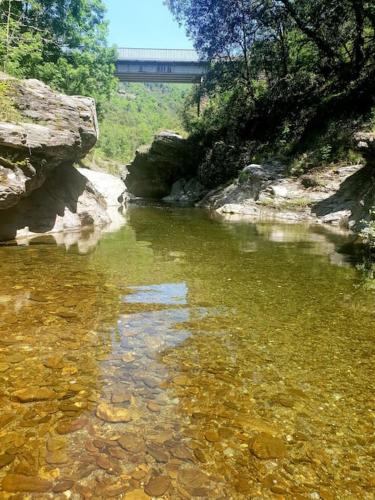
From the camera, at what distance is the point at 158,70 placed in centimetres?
5088

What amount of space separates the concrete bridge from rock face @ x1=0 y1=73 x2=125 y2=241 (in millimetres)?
39498

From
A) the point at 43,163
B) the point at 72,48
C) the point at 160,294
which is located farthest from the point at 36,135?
the point at 72,48

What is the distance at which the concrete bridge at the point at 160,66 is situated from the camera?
5034cm

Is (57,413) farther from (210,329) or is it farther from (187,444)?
(210,329)

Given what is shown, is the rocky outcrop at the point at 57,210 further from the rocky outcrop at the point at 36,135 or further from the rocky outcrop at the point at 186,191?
the rocky outcrop at the point at 186,191

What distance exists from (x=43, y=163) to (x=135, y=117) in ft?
412

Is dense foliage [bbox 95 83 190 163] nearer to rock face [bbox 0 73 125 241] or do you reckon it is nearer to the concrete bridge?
the concrete bridge

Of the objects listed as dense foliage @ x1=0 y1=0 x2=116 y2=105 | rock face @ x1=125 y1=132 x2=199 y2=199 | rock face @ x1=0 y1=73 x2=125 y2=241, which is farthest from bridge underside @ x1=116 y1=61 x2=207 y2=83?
rock face @ x1=0 y1=73 x2=125 y2=241

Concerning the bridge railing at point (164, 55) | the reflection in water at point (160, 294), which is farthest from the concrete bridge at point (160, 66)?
the reflection in water at point (160, 294)

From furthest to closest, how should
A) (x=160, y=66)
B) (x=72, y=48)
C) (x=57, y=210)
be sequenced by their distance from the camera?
(x=160, y=66), (x=72, y=48), (x=57, y=210)

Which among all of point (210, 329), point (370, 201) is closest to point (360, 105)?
point (370, 201)

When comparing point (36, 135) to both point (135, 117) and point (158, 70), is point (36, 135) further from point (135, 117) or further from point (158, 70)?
point (135, 117)

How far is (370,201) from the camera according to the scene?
13.0 metres

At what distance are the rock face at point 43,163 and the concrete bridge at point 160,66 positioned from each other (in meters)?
39.5
